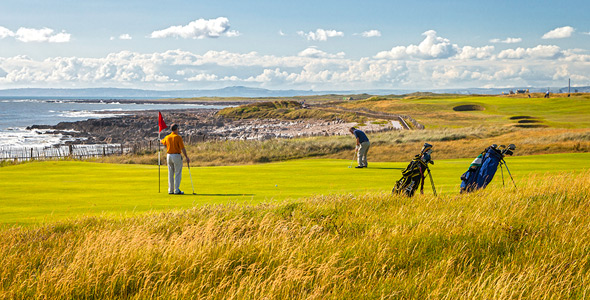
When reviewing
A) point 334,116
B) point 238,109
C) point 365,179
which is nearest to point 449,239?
point 365,179

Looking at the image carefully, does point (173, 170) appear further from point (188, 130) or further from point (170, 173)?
point (188, 130)

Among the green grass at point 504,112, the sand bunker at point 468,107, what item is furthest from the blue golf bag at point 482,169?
the sand bunker at point 468,107

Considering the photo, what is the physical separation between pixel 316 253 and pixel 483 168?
5290mm

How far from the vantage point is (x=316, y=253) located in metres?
8.37

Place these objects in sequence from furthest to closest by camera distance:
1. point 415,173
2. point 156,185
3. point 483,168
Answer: point 156,185
point 483,168
point 415,173

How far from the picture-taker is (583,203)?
12.0m

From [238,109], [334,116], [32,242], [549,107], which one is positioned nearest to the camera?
[32,242]

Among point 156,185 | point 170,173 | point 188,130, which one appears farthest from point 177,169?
point 188,130

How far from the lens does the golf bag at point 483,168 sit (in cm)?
1159

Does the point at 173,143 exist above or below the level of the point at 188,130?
above

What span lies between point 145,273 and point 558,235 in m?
6.74

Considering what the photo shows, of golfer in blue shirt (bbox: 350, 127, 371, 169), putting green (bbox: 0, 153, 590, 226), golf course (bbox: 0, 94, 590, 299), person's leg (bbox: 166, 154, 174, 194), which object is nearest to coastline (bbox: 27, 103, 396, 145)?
golfer in blue shirt (bbox: 350, 127, 371, 169)

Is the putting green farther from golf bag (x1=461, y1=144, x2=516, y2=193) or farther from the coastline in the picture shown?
the coastline

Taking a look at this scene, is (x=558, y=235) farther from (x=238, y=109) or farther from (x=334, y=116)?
(x=238, y=109)
